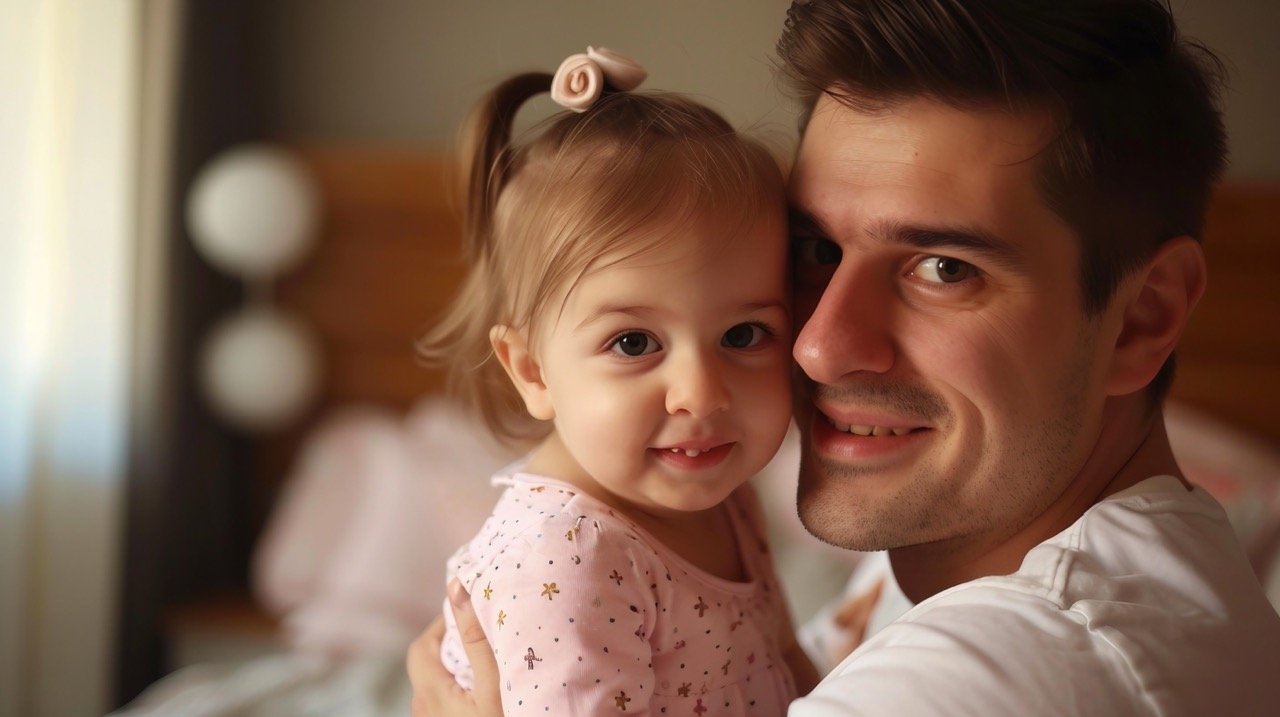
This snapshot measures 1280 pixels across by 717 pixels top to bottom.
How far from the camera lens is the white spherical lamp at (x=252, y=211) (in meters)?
3.27

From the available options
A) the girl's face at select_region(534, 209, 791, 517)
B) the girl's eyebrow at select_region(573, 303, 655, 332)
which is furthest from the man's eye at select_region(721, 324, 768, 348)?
the girl's eyebrow at select_region(573, 303, 655, 332)

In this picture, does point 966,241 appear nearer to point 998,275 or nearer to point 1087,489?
point 998,275

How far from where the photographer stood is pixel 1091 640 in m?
0.98

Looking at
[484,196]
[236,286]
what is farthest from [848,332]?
[236,286]

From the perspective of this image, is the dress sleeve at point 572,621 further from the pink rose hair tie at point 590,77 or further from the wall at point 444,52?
the wall at point 444,52

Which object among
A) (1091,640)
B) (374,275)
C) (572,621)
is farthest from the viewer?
(374,275)

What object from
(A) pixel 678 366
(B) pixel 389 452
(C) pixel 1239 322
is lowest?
(B) pixel 389 452

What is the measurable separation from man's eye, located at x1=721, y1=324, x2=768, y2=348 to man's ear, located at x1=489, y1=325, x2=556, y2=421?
0.22 metres

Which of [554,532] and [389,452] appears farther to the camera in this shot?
[389,452]

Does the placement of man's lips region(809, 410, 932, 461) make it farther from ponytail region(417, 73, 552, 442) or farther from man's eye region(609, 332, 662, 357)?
ponytail region(417, 73, 552, 442)

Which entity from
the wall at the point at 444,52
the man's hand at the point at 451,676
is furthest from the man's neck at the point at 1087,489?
the wall at the point at 444,52

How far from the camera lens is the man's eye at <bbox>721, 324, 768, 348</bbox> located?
4.17 ft

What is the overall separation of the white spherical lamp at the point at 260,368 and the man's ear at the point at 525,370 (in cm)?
228

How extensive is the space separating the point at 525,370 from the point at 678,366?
0.23 m
